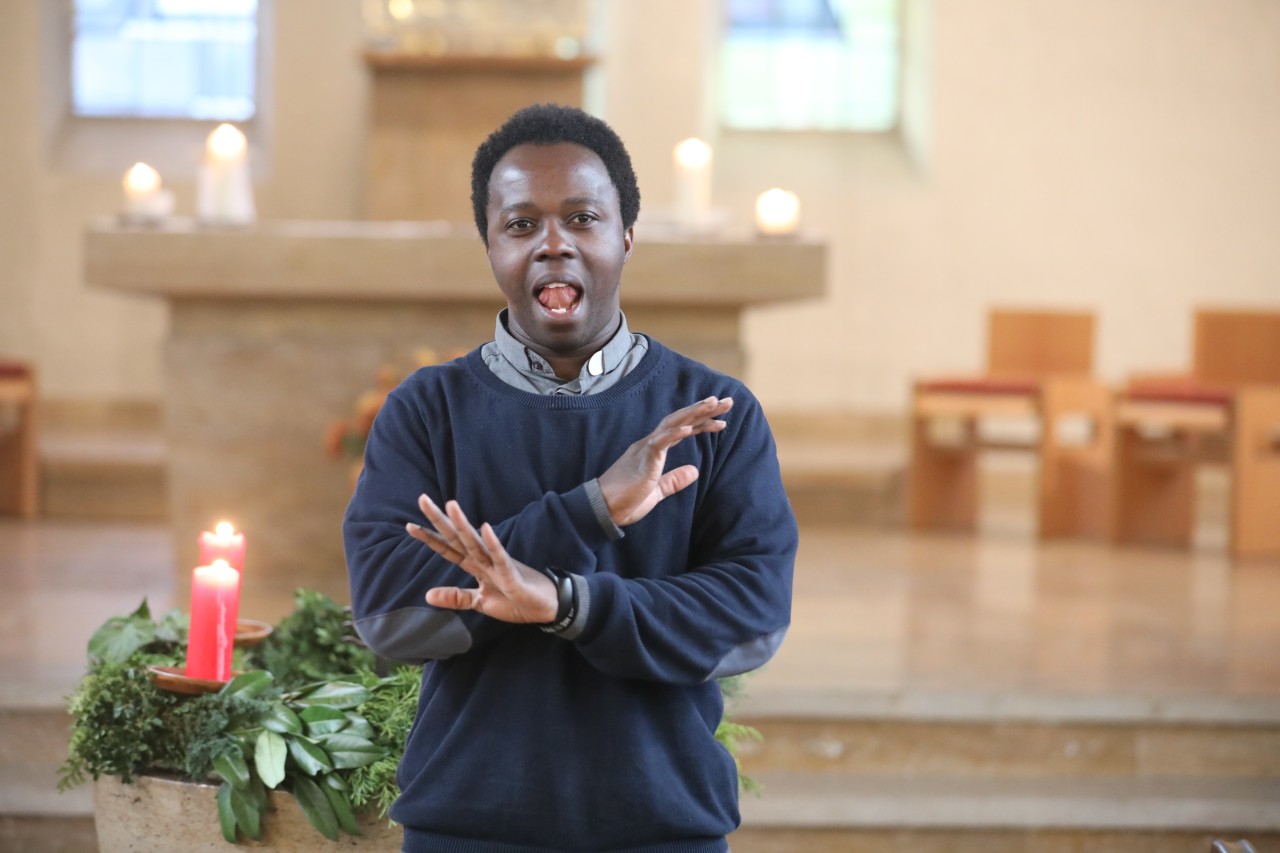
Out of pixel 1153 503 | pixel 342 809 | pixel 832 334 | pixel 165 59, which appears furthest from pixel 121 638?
pixel 165 59

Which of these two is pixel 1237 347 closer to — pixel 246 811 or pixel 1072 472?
pixel 1072 472

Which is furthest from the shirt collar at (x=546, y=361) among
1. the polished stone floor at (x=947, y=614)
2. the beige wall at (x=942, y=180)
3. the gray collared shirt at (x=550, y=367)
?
the beige wall at (x=942, y=180)

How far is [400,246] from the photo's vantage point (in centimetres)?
421

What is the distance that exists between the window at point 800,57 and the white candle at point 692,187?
3.59 m

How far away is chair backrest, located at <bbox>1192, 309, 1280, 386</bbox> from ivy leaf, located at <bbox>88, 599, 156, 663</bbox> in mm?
4680

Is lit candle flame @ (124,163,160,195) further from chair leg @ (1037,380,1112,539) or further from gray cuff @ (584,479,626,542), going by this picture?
chair leg @ (1037,380,1112,539)

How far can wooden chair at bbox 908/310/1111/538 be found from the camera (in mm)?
6121

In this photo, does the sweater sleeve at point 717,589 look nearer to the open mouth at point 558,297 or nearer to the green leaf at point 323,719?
the open mouth at point 558,297

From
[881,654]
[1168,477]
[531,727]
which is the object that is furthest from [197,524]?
[1168,477]

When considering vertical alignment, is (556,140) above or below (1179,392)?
above

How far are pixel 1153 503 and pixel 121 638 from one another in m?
4.60

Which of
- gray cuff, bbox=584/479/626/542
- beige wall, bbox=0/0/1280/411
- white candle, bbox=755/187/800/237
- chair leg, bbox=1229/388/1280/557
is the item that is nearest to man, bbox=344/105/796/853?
gray cuff, bbox=584/479/626/542

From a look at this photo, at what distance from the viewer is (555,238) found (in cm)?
156

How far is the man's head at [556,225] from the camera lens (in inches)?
61.7
